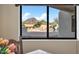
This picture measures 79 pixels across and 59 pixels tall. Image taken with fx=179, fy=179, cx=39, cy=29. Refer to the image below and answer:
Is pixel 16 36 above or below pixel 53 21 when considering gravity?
below

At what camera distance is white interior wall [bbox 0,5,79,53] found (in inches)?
196

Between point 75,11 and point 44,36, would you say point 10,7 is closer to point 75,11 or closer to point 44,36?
point 44,36

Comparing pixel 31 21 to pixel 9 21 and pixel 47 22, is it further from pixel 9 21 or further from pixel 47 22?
pixel 9 21

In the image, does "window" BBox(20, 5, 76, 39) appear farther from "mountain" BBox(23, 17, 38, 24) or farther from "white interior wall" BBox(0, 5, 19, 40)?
"white interior wall" BBox(0, 5, 19, 40)

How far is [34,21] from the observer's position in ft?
17.5

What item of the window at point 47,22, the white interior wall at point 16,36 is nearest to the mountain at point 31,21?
the window at point 47,22

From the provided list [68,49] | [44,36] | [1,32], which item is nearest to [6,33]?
[1,32]

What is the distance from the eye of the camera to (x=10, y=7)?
5.03 meters

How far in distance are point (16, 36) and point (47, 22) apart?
99 cm

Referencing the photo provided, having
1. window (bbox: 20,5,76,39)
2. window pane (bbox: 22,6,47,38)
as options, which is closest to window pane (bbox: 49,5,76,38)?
window (bbox: 20,5,76,39)

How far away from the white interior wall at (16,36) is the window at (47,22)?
29 centimetres

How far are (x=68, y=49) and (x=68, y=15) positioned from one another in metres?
1.01

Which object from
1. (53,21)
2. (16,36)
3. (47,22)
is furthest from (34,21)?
(16,36)

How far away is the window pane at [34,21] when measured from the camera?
17.3ft
